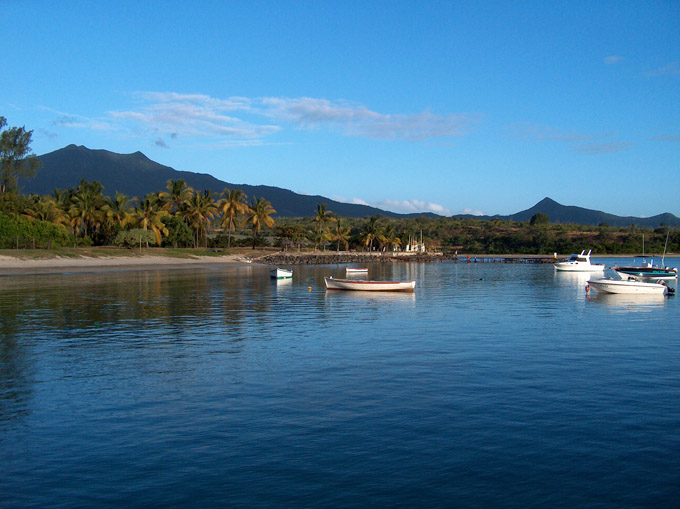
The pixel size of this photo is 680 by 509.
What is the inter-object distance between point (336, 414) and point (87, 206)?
94.4m

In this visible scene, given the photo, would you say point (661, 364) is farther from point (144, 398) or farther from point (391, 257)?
point (391, 257)

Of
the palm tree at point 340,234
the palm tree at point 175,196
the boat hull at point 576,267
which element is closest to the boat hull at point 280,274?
the boat hull at point 576,267

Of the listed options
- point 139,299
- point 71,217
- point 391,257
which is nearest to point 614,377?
point 139,299

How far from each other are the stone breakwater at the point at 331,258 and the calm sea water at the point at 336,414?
263 ft

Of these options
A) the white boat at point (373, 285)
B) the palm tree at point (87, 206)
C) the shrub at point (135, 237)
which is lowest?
the white boat at point (373, 285)

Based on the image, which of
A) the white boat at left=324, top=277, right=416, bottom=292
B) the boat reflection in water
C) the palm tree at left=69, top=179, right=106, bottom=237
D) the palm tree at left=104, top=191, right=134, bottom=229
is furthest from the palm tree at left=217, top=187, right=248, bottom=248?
the boat reflection in water

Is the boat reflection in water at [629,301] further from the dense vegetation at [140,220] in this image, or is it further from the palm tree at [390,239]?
the palm tree at [390,239]

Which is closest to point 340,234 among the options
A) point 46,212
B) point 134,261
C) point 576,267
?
point 576,267

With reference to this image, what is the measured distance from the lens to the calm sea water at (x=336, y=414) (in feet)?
31.8

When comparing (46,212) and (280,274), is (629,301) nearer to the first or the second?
(280,274)

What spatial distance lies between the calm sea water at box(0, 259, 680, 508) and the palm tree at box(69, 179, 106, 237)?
73.1 m

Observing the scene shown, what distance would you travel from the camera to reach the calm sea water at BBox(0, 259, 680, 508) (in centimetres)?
970

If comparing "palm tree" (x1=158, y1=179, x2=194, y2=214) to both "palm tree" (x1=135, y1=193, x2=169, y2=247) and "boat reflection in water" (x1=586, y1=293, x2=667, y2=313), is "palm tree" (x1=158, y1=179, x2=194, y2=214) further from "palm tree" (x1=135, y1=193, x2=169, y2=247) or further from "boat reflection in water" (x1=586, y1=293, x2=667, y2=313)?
"boat reflection in water" (x1=586, y1=293, x2=667, y2=313)

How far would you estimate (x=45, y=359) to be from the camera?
19406 millimetres
